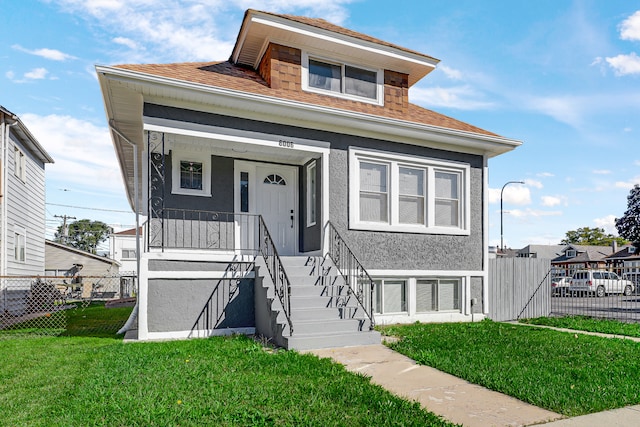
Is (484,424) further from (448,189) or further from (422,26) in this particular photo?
(422,26)

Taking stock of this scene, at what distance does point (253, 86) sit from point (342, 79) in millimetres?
2368

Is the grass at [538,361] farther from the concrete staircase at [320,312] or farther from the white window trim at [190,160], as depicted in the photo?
the white window trim at [190,160]

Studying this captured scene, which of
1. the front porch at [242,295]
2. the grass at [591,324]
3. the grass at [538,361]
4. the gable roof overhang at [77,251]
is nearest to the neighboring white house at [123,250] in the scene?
the gable roof overhang at [77,251]

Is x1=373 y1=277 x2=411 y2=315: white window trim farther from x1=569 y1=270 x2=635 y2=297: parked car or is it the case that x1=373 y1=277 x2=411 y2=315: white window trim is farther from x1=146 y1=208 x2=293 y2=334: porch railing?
x1=569 y1=270 x2=635 y2=297: parked car

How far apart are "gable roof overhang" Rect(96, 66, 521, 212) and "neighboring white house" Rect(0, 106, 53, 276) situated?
193 inches

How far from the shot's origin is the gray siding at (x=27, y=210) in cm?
1387

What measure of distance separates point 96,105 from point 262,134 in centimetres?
353

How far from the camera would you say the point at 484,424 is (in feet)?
12.4

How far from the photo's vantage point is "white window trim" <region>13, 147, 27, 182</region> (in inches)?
576

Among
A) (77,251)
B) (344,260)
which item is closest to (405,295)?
(344,260)

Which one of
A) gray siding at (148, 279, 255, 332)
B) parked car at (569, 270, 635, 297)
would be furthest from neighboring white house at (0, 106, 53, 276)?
parked car at (569, 270, 635, 297)

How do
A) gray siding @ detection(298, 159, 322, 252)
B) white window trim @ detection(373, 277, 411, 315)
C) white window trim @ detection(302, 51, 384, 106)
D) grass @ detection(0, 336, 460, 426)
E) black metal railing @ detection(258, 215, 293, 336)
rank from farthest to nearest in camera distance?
1. white window trim @ detection(302, 51, 384, 106)
2. white window trim @ detection(373, 277, 411, 315)
3. gray siding @ detection(298, 159, 322, 252)
4. black metal railing @ detection(258, 215, 293, 336)
5. grass @ detection(0, 336, 460, 426)

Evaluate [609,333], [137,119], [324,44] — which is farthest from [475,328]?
[137,119]

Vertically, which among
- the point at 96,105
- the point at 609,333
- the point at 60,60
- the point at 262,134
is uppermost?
the point at 60,60
